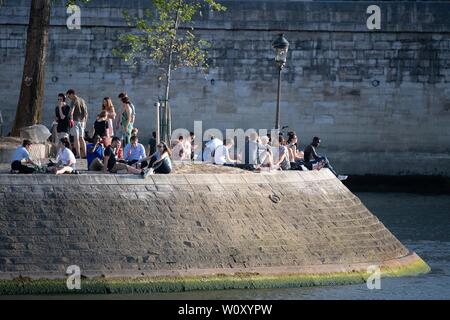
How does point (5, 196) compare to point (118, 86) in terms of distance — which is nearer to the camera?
point (5, 196)

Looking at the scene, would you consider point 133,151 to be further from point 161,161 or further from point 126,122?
point 126,122

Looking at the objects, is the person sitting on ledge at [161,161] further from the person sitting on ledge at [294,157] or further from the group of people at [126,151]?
the person sitting on ledge at [294,157]

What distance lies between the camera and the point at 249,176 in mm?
30375

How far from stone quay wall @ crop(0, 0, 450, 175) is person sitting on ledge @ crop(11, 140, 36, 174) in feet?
65.2

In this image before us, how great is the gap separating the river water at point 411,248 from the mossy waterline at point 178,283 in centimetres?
16

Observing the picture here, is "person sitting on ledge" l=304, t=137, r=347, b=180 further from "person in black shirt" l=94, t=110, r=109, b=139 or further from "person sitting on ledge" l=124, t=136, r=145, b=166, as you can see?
"person in black shirt" l=94, t=110, r=109, b=139

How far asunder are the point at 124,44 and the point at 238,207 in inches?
785

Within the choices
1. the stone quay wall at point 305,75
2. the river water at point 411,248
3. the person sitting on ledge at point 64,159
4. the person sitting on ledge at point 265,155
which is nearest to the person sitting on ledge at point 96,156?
the person sitting on ledge at point 64,159

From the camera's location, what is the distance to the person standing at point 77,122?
109ft

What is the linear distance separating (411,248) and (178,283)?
10.0 m

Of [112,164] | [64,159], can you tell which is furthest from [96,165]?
[64,159]
